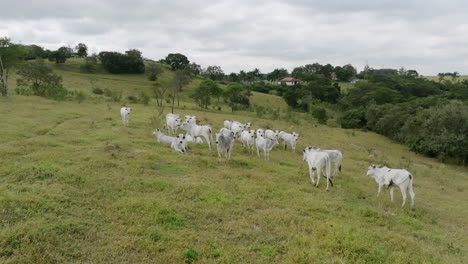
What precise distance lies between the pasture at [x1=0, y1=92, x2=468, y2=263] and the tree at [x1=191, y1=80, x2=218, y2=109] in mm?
29810

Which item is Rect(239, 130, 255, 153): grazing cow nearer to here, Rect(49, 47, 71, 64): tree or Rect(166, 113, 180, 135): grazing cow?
Rect(166, 113, 180, 135): grazing cow

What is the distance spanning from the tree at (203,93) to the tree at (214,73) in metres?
44.2

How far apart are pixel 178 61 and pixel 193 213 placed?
84.4 m

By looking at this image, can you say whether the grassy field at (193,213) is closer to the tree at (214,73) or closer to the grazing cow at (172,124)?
the grazing cow at (172,124)

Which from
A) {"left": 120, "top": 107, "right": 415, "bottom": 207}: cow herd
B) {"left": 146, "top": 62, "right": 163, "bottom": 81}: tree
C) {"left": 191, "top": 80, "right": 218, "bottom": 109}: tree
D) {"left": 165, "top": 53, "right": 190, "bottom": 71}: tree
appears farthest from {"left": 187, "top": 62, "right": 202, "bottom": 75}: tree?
{"left": 120, "top": 107, "right": 415, "bottom": 207}: cow herd

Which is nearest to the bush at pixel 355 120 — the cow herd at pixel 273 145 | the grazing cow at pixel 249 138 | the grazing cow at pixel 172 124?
the cow herd at pixel 273 145

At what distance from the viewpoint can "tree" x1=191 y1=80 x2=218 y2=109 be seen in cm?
4359

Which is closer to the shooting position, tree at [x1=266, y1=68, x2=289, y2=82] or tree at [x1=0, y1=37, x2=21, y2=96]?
tree at [x1=0, y1=37, x2=21, y2=96]

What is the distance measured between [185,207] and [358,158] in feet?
54.4

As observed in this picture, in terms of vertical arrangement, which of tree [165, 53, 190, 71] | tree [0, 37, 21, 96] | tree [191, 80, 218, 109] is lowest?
tree [191, 80, 218, 109]

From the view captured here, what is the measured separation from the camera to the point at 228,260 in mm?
5730

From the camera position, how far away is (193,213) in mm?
7633

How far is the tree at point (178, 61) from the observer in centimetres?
8672

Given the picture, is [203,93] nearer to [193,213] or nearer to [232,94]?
[232,94]
